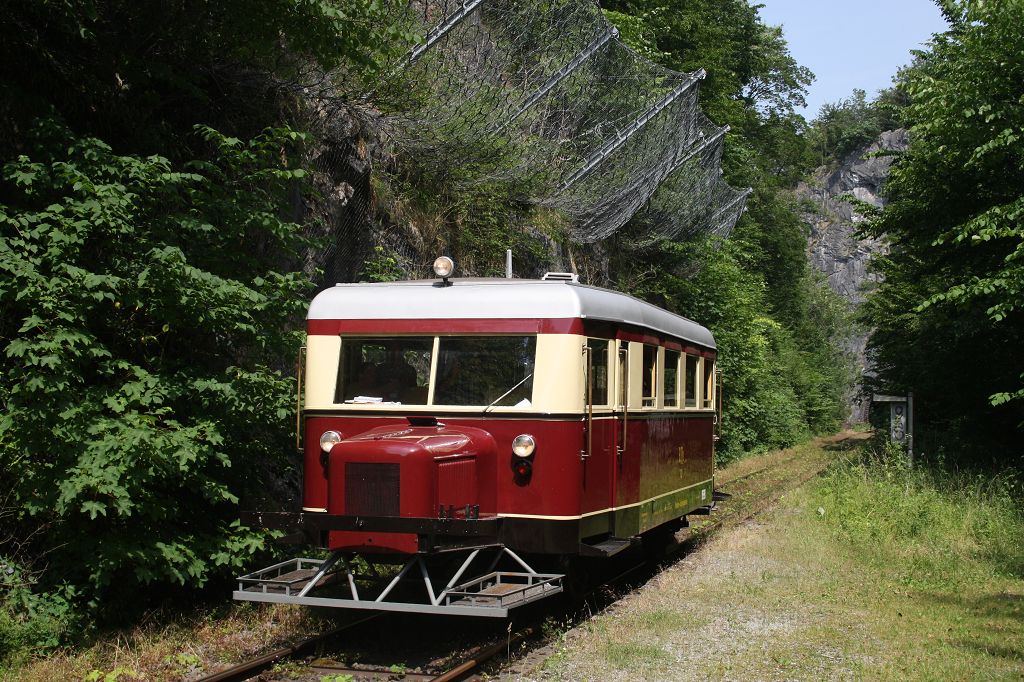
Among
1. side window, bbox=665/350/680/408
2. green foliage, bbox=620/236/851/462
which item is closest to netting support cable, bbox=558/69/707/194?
green foliage, bbox=620/236/851/462

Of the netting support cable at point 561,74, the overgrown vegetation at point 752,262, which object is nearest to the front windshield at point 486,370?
the netting support cable at point 561,74

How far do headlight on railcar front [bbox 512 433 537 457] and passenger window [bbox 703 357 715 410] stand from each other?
5.76m

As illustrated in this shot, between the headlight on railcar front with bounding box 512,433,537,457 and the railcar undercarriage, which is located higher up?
the headlight on railcar front with bounding box 512,433,537,457

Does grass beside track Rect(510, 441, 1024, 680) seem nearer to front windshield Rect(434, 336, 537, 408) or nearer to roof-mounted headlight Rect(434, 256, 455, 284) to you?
front windshield Rect(434, 336, 537, 408)

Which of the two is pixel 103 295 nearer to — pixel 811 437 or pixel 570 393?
pixel 570 393

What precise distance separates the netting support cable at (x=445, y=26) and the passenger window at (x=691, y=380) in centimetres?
523

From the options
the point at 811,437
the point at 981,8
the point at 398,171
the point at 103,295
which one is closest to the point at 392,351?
the point at 103,295

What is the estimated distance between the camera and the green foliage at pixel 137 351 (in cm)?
725

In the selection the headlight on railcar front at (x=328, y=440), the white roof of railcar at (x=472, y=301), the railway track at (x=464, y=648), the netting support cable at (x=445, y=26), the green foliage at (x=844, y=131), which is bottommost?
the railway track at (x=464, y=648)

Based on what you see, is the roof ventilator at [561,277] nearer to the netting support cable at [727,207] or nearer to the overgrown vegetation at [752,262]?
the overgrown vegetation at [752,262]

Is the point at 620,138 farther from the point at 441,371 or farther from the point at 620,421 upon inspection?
the point at 441,371

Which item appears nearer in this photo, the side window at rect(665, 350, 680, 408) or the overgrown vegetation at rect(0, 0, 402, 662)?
the overgrown vegetation at rect(0, 0, 402, 662)

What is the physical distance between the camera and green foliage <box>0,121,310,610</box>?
23.8 feet

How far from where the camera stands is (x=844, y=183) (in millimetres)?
95750
